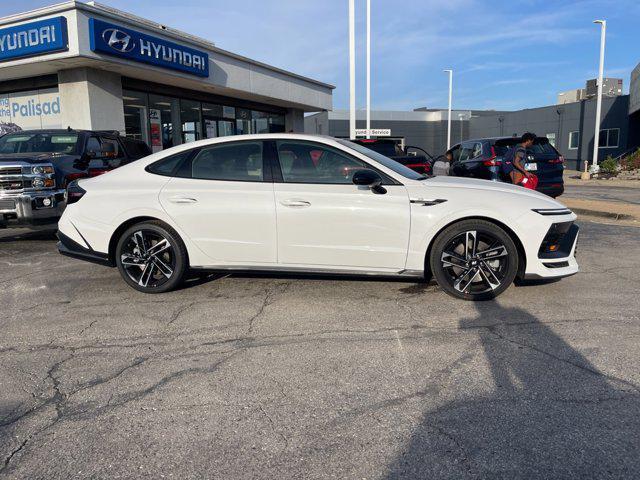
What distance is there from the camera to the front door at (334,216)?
486cm

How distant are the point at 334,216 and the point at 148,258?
2.05 m

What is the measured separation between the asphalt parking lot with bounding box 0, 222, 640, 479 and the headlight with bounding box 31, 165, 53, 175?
2809 mm

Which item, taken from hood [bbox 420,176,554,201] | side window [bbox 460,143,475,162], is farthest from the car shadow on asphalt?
side window [bbox 460,143,475,162]

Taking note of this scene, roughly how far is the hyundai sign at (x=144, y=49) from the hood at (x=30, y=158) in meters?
4.93

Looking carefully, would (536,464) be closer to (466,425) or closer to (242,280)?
(466,425)

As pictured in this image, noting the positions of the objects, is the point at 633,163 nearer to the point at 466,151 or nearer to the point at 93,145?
the point at 466,151

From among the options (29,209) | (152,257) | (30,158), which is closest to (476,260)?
(152,257)

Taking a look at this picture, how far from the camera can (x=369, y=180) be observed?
15.8 feet

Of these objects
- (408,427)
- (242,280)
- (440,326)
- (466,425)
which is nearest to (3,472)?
(408,427)

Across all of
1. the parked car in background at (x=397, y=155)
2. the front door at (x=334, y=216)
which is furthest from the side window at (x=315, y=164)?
the parked car in background at (x=397, y=155)

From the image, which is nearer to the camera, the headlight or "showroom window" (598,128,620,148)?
the headlight

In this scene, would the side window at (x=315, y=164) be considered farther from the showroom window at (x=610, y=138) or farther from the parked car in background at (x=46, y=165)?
the showroom window at (x=610, y=138)

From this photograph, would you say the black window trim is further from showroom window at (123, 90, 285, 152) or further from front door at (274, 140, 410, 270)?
showroom window at (123, 90, 285, 152)

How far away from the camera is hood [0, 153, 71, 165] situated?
7594 mm
